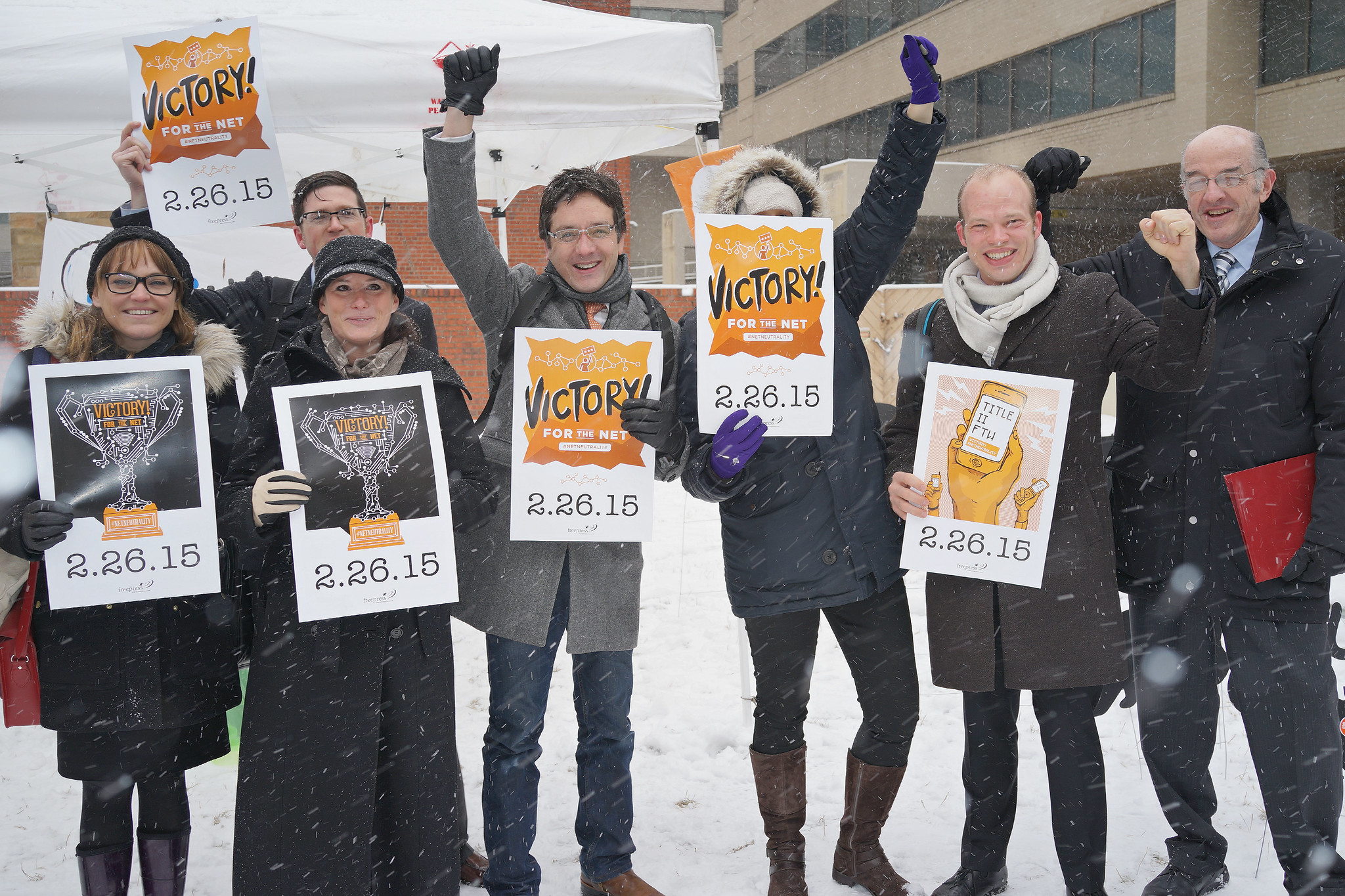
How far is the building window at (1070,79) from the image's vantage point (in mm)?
18906

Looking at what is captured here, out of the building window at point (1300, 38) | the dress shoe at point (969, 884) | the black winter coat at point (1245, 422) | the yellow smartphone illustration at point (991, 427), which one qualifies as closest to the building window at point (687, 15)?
the building window at point (1300, 38)

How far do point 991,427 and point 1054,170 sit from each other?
0.91 metres

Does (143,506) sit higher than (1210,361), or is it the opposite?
(1210,361)

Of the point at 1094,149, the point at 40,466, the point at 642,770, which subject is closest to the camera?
the point at 40,466

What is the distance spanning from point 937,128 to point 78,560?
2.54 meters

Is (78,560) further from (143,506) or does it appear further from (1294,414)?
(1294,414)

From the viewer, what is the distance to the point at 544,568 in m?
2.73

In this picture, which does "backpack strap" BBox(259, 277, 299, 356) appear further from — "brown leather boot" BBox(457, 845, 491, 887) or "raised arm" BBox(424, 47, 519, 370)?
"brown leather boot" BBox(457, 845, 491, 887)

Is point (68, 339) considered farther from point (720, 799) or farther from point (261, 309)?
point (720, 799)

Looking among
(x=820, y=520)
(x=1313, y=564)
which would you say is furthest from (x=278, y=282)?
(x=1313, y=564)

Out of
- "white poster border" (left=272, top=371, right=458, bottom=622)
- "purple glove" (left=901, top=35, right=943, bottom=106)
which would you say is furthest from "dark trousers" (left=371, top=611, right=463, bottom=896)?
"purple glove" (left=901, top=35, right=943, bottom=106)

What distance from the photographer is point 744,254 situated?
261 centimetres

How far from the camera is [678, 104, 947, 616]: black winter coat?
8.72 ft

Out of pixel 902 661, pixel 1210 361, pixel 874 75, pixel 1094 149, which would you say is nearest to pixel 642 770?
pixel 902 661
